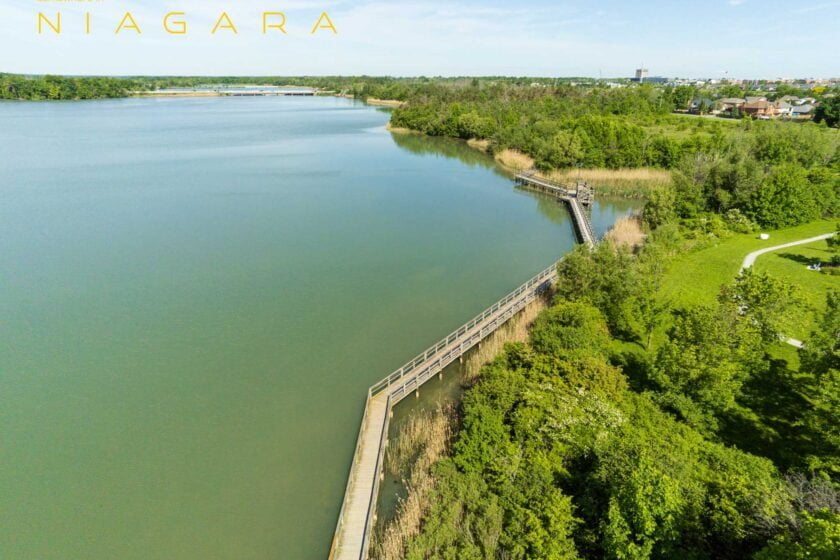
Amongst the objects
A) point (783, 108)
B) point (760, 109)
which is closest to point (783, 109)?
point (783, 108)

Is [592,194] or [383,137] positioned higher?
[383,137]

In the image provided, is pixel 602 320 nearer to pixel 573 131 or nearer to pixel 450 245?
pixel 450 245

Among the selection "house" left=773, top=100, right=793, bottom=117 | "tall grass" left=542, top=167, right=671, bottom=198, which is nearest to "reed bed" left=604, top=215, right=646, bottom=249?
"tall grass" left=542, top=167, right=671, bottom=198

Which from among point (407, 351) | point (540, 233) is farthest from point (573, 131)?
point (407, 351)

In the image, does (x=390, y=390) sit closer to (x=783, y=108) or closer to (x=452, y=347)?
(x=452, y=347)

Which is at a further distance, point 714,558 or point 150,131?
point 150,131

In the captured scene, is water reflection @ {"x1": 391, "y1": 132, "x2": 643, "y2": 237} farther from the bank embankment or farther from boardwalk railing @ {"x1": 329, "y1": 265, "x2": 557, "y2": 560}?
the bank embankment
